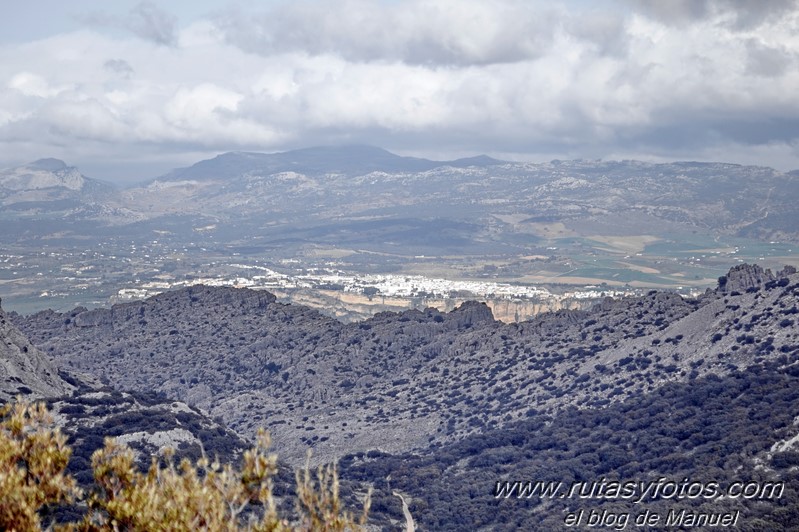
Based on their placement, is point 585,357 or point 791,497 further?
point 585,357

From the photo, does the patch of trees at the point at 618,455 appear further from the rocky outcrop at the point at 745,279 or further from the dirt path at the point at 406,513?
the rocky outcrop at the point at 745,279

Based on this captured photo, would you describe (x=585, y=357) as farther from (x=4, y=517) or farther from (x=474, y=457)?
(x=4, y=517)

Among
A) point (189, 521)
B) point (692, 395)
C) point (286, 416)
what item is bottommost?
point (286, 416)

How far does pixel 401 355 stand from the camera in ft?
286

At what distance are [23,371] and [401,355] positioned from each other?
34958mm

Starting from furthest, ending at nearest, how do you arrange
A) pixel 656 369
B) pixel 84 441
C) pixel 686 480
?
pixel 656 369, pixel 84 441, pixel 686 480

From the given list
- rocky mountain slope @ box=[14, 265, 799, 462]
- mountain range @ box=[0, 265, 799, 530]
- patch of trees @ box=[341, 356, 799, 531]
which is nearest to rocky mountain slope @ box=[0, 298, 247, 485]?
mountain range @ box=[0, 265, 799, 530]

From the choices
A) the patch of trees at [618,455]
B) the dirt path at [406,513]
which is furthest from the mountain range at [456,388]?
the dirt path at [406,513]

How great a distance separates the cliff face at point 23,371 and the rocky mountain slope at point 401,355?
51.9 feet

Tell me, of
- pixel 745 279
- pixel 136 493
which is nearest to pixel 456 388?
pixel 745 279

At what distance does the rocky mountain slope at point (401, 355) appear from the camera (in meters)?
67.8

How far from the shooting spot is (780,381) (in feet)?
183

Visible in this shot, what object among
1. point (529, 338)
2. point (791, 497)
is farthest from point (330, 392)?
point (791, 497)

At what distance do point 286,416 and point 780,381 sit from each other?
3920cm
